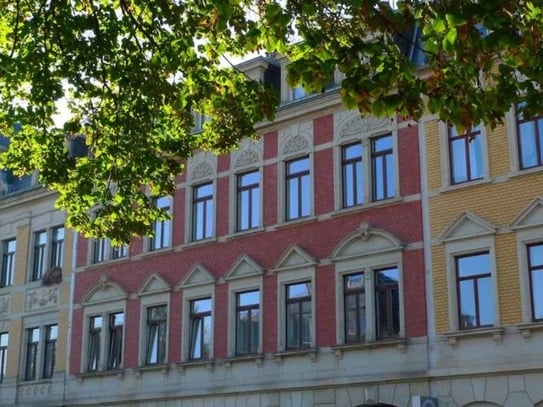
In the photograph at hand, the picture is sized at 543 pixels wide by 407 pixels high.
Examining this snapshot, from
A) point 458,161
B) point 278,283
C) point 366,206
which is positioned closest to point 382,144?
point 366,206

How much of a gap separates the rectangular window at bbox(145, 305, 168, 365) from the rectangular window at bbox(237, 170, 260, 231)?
137 inches

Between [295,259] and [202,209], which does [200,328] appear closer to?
[202,209]

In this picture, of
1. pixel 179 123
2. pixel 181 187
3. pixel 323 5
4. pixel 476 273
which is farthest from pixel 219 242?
pixel 323 5

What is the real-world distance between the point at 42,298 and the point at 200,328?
7336mm

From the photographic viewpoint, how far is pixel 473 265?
19.9 meters

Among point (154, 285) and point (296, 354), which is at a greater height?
point (154, 285)

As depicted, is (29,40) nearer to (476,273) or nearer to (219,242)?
(476,273)

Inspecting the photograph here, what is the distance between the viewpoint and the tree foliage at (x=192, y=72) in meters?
8.66

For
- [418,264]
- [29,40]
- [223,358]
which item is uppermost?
[29,40]

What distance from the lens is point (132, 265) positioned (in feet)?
88.6

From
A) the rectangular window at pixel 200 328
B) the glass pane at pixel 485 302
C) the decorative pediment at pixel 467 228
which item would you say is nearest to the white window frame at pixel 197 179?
the rectangular window at pixel 200 328

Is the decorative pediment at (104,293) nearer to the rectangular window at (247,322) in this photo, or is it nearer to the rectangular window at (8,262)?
the rectangular window at (247,322)

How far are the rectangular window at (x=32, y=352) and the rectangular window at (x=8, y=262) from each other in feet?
7.62

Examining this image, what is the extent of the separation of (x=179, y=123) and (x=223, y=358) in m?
10.4
